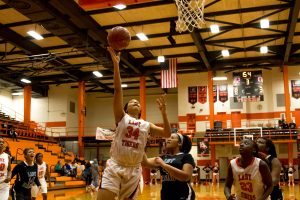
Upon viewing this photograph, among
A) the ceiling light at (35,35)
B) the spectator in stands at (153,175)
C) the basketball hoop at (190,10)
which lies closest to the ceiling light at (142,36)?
Result: the ceiling light at (35,35)

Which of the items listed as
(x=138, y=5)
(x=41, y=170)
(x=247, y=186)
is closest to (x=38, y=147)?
(x=138, y=5)

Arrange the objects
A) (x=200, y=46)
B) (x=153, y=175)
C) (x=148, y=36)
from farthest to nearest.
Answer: (x=153, y=175)
(x=200, y=46)
(x=148, y=36)

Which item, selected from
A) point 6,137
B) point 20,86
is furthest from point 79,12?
point 20,86

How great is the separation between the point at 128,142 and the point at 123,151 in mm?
109

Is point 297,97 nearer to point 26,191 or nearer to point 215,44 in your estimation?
point 215,44

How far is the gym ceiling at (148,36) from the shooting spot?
1731 cm

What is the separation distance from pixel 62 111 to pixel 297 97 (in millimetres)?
18614

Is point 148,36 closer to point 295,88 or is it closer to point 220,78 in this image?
point 220,78

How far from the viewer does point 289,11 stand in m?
18.7

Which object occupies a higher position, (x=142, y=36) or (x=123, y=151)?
(x=142, y=36)

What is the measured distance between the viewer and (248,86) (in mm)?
26516

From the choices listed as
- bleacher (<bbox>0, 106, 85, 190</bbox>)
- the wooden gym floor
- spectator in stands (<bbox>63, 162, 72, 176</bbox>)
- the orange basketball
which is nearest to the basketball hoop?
the wooden gym floor

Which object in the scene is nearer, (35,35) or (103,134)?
(35,35)

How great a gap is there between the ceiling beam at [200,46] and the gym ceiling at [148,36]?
5cm
